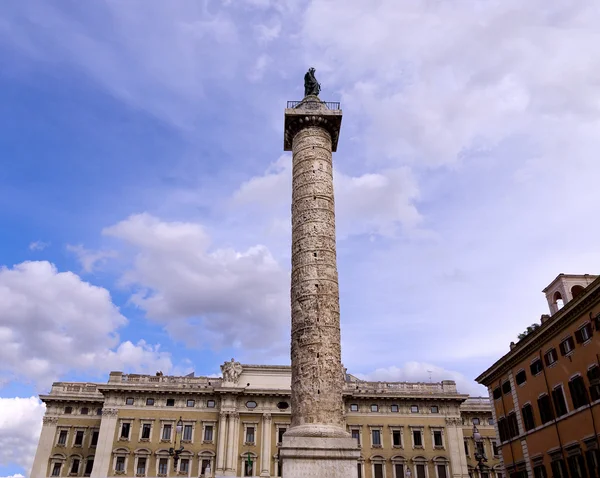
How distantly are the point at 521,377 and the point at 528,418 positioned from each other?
1.87 meters

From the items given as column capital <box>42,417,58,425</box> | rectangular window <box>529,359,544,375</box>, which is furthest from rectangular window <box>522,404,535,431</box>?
column capital <box>42,417,58,425</box>

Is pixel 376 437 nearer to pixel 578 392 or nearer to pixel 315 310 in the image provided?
pixel 578 392

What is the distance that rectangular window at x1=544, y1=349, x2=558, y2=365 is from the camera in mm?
22672

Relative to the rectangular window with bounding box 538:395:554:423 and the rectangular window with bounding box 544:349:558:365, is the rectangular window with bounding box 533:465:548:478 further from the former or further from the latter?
the rectangular window with bounding box 544:349:558:365

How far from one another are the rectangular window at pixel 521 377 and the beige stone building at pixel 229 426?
47.4ft

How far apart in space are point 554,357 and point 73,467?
106 ft

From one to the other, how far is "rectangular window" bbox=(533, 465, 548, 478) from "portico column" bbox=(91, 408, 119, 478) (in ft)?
87.4

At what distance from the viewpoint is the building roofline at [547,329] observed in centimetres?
1997

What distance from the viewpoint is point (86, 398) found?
4009 centimetres

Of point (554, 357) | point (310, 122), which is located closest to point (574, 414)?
point (554, 357)

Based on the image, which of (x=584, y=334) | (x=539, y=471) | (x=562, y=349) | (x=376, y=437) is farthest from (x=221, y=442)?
(x=584, y=334)

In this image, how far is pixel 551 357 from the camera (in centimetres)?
2302

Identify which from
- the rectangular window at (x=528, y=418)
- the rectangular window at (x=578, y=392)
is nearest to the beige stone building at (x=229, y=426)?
the rectangular window at (x=528, y=418)

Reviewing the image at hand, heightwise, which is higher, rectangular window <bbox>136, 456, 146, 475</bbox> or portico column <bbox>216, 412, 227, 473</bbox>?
portico column <bbox>216, 412, 227, 473</bbox>
